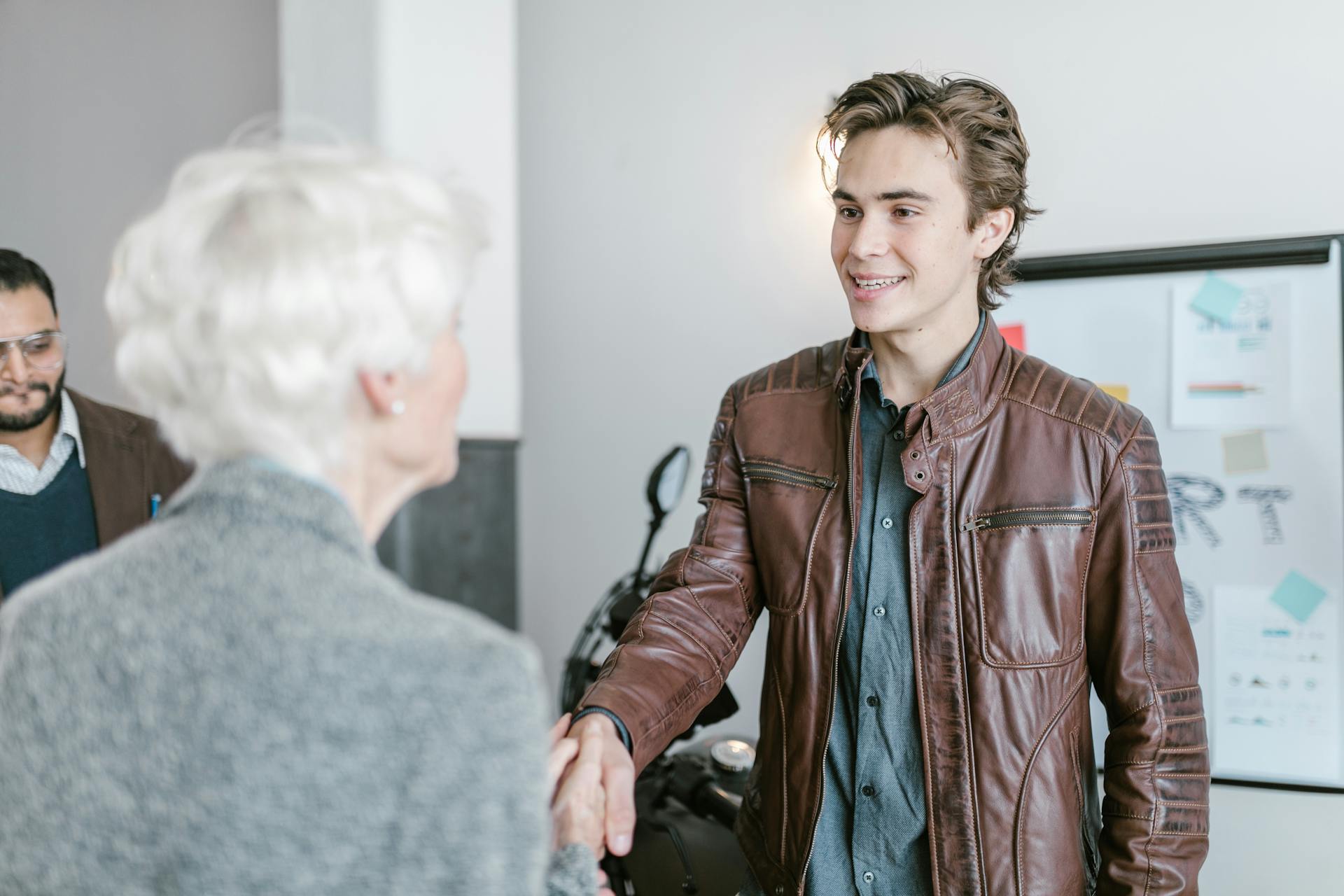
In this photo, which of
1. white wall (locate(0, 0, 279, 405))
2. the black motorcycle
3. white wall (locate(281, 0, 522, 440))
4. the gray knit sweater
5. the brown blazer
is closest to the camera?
the gray knit sweater

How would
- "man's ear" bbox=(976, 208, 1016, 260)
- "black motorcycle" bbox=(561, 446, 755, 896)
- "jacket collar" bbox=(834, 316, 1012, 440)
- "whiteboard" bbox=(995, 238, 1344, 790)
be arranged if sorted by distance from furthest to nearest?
"whiteboard" bbox=(995, 238, 1344, 790)
"black motorcycle" bbox=(561, 446, 755, 896)
"man's ear" bbox=(976, 208, 1016, 260)
"jacket collar" bbox=(834, 316, 1012, 440)

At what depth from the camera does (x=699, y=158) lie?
10.2ft

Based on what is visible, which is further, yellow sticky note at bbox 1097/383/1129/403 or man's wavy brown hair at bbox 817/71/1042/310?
yellow sticky note at bbox 1097/383/1129/403

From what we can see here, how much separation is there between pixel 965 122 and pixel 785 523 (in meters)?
0.68

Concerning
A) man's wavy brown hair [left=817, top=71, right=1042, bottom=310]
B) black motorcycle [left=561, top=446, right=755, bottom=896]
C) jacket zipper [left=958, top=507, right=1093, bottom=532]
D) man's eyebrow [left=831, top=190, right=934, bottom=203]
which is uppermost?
man's wavy brown hair [left=817, top=71, right=1042, bottom=310]

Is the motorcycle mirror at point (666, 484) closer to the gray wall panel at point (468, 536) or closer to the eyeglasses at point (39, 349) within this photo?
the gray wall panel at point (468, 536)

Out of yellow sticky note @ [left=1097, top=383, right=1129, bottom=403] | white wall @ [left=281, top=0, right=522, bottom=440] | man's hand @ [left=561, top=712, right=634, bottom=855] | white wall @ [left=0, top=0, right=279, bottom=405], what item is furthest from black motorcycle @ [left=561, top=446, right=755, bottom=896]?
white wall @ [left=0, top=0, right=279, bottom=405]

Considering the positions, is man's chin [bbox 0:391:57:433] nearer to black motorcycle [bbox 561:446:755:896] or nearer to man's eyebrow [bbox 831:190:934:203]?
black motorcycle [bbox 561:446:755:896]

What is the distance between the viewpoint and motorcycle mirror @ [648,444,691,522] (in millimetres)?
2324

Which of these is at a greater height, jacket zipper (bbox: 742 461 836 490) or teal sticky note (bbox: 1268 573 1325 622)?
jacket zipper (bbox: 742 461 836 490)

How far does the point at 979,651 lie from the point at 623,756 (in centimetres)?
52

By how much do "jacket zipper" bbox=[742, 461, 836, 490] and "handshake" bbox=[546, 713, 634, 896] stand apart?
48 cm

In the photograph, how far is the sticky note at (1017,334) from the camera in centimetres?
254

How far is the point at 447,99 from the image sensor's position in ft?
10.9
